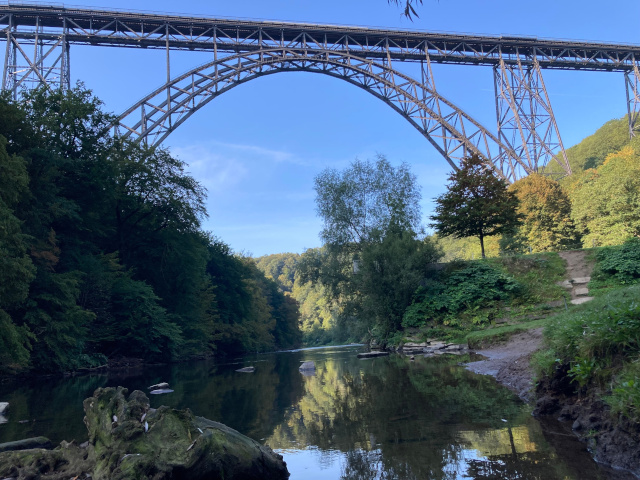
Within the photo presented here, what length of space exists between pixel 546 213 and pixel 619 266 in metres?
15.5

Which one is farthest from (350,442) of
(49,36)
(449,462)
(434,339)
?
(49,36)

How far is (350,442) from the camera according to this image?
6281 millimetres

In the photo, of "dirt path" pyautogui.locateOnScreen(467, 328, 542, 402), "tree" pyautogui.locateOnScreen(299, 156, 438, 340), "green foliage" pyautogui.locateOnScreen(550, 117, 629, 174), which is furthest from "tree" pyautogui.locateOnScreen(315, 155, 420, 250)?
"green foliage" pyautogui.locateOnScreen(550, 117, 629, 174)

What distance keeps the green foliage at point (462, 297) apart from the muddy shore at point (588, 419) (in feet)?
43.7

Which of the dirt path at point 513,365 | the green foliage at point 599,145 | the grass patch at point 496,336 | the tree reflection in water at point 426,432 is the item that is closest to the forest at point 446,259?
the grass patch at point 496,336

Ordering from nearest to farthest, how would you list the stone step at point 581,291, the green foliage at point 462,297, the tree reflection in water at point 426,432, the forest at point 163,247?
the tree reflection in water at point 426,432, the forest at point 163,247, the stone step at point 581,291, the green foliage at point 462,297

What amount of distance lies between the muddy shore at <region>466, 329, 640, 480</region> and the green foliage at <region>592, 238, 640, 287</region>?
16.4 metres

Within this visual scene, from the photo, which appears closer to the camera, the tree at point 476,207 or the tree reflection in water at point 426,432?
the tree reflection in water at point 426,432

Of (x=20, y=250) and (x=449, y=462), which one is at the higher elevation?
(x=20, y=250)

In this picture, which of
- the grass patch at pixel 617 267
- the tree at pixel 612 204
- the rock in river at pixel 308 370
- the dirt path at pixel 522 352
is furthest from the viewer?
the tree at pixel 612 204

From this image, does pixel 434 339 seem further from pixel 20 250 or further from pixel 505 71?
pixel 505 71

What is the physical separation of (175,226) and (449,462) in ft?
97.1

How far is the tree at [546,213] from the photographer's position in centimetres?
3744

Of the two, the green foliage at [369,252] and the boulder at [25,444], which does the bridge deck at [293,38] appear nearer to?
the green foliage at [369,252]
